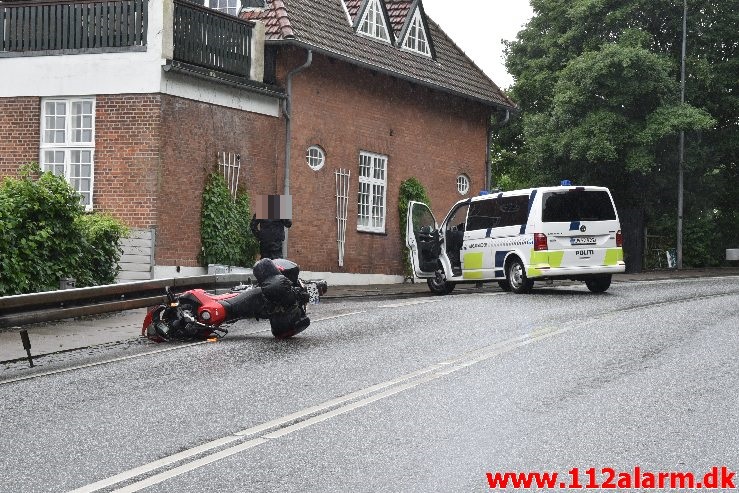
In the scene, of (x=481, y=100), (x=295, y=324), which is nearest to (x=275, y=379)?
(x=295, y=324)

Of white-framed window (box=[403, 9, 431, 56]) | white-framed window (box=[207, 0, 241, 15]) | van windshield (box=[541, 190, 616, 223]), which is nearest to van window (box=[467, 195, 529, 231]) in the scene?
van windshield (box=[541, 190, 616, 223])

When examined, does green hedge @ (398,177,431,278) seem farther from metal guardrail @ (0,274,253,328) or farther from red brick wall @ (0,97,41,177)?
metal guardrail @ (0,274,253,328)

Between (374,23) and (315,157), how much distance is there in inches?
185

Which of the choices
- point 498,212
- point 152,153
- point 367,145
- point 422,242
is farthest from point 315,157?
point 498,212

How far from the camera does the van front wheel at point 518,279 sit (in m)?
19.9

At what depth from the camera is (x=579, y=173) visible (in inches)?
1475

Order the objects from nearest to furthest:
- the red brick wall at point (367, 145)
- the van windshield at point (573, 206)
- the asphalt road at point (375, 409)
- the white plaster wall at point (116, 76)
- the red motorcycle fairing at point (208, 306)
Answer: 1. the asphalt road at point (375, 409)
2. the red motorcycle fairing at point (208, 306)
3. the van windshield at point (573, 206)
4. the white plaster wall at point (116, 76)
5. the red brick wall at point (367, 145)

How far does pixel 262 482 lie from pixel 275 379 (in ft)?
11.9

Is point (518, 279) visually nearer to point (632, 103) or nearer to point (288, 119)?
point (288, 119)

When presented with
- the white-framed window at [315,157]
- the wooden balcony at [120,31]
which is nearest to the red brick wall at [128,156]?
the wooden balcony at [120,31]

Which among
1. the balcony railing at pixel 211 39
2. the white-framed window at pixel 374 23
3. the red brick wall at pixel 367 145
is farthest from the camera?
the white-framed window at pixel 374 23

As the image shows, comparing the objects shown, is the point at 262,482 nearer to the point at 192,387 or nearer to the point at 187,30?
the point at 192,387

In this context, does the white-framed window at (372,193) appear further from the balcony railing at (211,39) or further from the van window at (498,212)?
the van window at (498,212)

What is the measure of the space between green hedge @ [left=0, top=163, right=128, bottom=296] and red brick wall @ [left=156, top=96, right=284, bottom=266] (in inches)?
131
